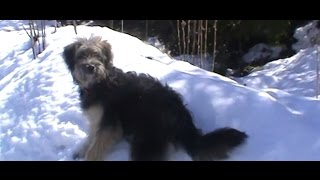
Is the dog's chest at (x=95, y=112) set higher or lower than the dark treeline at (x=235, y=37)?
higher

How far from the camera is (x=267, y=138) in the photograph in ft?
15.1

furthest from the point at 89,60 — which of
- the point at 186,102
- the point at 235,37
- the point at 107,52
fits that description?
the point at 235,37

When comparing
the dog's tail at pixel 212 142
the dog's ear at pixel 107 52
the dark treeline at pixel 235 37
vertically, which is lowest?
the dark treeline at pixel 235 37

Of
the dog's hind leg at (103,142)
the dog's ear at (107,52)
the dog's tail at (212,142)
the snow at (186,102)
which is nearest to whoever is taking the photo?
the dog's tail at (212,142)

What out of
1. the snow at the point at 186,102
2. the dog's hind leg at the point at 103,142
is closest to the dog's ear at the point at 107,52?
the dog's hind leg at the point at 103,142

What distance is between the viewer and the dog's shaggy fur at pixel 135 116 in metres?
4.54

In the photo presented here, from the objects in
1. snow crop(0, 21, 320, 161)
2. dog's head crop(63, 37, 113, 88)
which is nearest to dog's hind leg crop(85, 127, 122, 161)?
snow crop(0, 21, 320, 161)

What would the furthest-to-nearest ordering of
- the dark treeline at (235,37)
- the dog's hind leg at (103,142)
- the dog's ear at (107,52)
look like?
1. the dark treeline at (235,37)
2. the dog's ear at (107,52)
3. the dog's hind leg at (103,142)

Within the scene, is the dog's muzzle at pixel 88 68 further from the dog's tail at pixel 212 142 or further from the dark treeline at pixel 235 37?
the dark treeline at pixel 235 37

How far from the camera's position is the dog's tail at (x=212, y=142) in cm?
449

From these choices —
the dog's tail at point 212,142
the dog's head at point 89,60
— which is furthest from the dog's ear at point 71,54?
the dog's tail at point 212,142

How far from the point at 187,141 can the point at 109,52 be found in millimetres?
1177

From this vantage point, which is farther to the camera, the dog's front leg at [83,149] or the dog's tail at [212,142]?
the dog's front leg at [83,149]

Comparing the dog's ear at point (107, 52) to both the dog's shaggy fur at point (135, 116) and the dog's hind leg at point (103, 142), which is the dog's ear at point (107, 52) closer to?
the dog's shaggy fur at point (135, 116)
